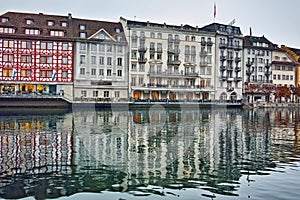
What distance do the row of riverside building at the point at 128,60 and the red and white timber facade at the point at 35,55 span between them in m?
0.18

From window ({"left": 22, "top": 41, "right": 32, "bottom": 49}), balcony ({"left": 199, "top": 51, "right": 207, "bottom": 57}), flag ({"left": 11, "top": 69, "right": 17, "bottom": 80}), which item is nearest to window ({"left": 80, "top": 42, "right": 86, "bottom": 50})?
window ({"left": 22, "top": 41, "right": 32, "bottom": 49})

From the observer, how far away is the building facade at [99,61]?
75688mm

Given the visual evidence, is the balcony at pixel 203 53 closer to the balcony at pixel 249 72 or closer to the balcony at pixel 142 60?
the balcony at pixel 249 72

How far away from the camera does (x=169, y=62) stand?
8638 centimetres

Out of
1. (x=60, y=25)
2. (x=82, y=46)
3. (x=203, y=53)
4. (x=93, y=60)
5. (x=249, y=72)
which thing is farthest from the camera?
(x=249, y=72)

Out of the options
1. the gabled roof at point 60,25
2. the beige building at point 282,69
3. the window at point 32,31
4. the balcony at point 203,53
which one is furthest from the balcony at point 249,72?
the window at point 32,31

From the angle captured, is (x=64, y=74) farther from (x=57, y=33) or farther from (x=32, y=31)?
(x=32, y=31)

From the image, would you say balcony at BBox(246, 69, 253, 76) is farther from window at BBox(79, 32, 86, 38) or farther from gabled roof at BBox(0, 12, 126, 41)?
window at BBox(79, 32, 86, 38)

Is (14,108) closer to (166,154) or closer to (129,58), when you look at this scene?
(129,58)

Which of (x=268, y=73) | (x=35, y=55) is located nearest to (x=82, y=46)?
(x=35, y=55)

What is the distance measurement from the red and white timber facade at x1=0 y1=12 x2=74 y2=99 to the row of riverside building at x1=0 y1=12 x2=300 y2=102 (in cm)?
18

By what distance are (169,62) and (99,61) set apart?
17.2m

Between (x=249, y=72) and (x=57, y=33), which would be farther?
(x=249, y=72)

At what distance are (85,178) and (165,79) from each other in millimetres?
71899
